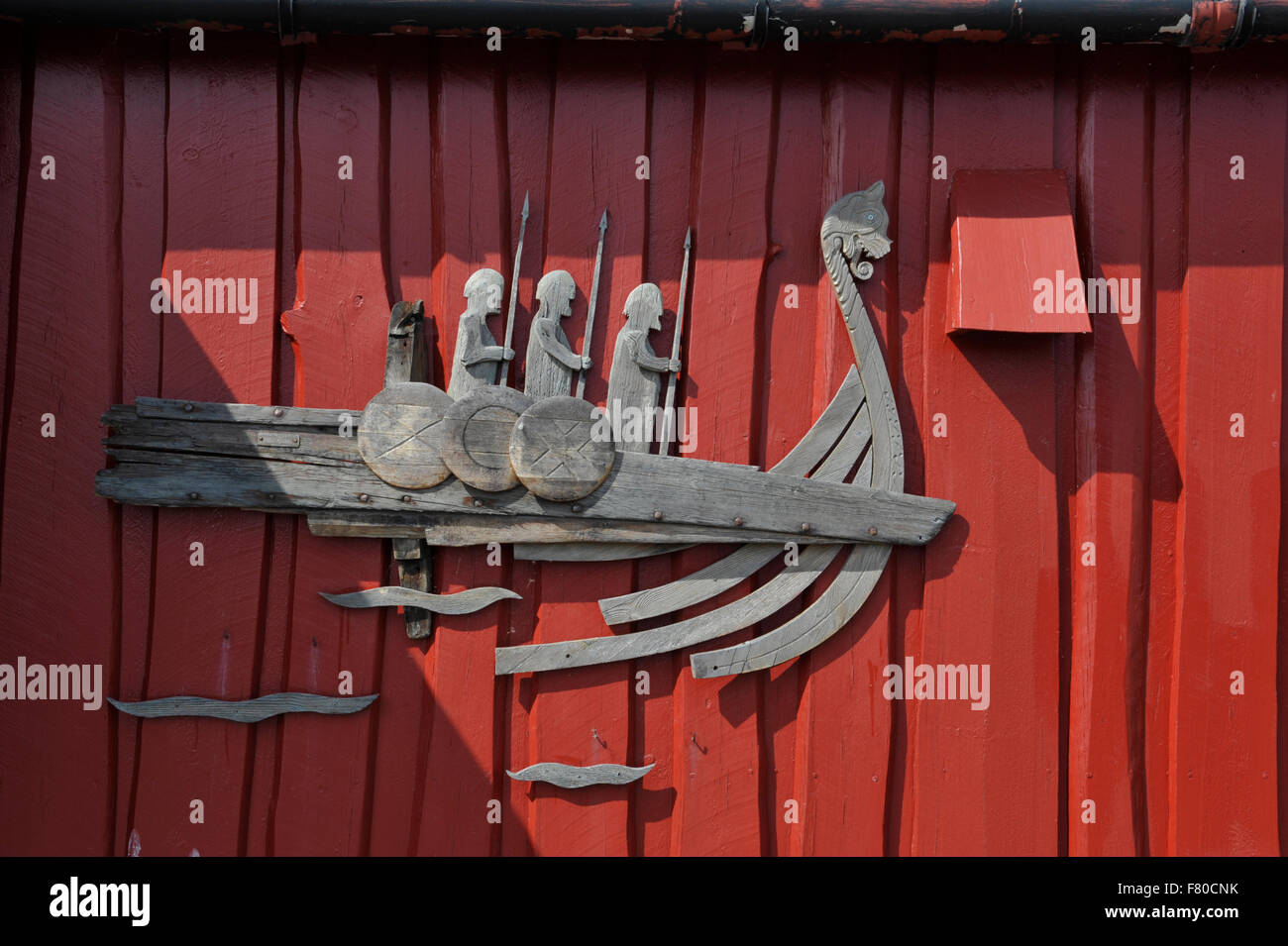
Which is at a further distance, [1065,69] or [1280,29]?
[1065,69]

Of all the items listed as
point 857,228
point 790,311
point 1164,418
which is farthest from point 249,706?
point 1164,418

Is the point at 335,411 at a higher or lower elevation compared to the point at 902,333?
lower

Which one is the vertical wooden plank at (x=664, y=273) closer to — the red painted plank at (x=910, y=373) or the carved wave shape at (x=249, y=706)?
the red painted plank at (x=910, y=373)

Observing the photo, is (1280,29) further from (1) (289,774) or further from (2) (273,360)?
(1) (289,774)

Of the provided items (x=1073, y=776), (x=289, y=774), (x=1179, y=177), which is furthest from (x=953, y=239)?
(x=289, y=774)

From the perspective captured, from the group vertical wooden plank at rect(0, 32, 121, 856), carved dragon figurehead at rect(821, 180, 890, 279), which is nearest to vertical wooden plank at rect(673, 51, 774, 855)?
carved dragon figurehead at rect(821, 180, 890, 279)

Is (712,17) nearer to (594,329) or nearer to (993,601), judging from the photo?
(594,329)

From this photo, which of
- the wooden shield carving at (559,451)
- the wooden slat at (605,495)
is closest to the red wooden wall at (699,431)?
the wooden slat at (605,495)

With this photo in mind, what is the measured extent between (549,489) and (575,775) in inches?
37.9

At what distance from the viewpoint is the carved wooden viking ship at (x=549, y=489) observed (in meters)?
3.30

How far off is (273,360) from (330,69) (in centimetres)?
102

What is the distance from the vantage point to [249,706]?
10.9 feet

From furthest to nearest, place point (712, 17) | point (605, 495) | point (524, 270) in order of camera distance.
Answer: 1. point (524, 270)
2. point (605, 495)
3. point (712, 17)

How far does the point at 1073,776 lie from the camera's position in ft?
11.1
